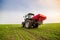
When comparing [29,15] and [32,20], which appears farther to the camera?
[32,20]

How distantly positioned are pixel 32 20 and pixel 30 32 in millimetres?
346

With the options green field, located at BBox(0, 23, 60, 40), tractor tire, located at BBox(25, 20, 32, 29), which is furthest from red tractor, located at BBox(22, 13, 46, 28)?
green field, located at BBox(0, 23, 60, 40)

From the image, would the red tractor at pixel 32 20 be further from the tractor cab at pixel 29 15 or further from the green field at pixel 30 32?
the green field at pixel 30 32

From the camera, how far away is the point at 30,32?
2.78 meters

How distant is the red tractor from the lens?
2.84 m

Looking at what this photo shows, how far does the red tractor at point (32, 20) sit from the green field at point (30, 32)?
11cm

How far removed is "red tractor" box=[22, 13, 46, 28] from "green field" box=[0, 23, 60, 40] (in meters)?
0.11

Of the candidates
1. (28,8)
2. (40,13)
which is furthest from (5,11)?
(40,13)

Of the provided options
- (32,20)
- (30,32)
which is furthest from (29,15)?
(30,32)

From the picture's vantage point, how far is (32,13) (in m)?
2.85

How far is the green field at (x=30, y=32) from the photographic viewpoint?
2535 millimetres

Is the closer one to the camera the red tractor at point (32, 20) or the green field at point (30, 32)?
the green field at point (30, 32)

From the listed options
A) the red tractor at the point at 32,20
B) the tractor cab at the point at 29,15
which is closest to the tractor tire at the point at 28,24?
the red tractor at the point at 32,20

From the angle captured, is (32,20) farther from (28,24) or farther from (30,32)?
(30,32)
